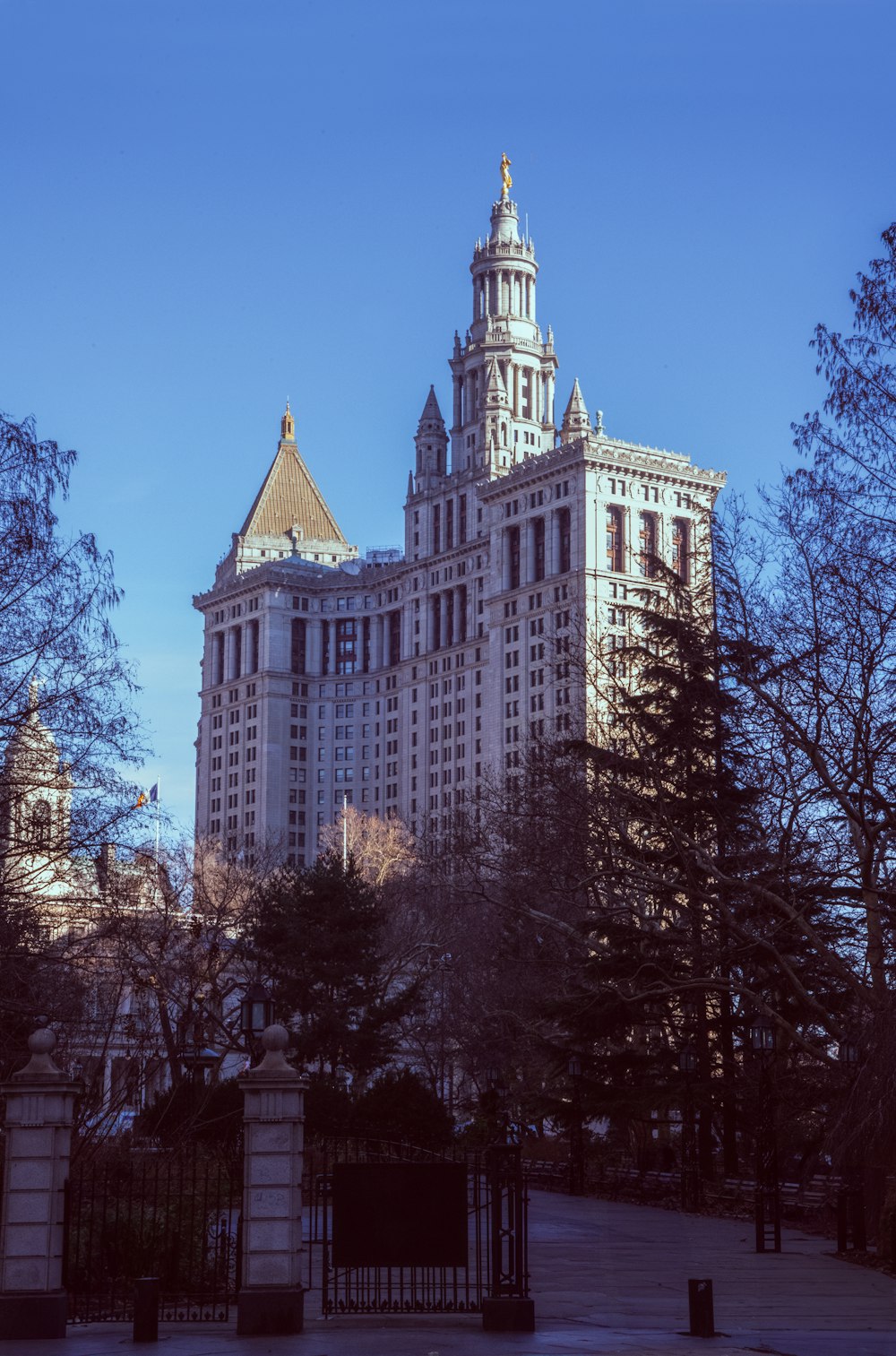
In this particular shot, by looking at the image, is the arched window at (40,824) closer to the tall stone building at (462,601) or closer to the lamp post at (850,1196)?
the lamp post at (850,1196)

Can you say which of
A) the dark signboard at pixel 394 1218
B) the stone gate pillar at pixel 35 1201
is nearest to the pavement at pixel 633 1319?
the stone gate pillar at pixel 35 1201

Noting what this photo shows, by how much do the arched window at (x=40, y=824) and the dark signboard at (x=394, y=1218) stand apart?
9.68 meters

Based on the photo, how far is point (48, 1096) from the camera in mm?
20359

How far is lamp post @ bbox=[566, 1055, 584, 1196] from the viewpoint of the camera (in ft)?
151

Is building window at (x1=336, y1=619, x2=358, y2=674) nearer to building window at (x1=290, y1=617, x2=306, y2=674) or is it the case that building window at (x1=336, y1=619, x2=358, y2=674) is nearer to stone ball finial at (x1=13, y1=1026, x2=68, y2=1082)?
building window at (x1=290, y1=617, x2=306, y2=674)

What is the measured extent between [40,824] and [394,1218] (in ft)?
34.2

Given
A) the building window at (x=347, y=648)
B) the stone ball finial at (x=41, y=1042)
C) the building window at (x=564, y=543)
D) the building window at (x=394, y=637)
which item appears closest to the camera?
the stone ball finial at (x=41, y=1042)

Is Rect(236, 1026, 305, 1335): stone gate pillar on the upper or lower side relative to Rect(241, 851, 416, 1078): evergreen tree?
lower

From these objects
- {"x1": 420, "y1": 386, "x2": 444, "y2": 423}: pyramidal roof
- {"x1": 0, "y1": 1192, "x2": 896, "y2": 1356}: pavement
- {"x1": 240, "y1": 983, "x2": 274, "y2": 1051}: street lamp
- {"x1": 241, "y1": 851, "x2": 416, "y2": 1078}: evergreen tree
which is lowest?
{"x1": 0, "y1": 1192, "x2": 896, "y2": 1356}: pavement

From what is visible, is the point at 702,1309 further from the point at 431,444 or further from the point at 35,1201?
the point at 431,444

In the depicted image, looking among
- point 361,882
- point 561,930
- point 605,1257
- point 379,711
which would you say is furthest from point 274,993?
point 379,711

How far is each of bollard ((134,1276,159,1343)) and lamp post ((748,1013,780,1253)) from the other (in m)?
14.6

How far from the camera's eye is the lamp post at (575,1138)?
151ft

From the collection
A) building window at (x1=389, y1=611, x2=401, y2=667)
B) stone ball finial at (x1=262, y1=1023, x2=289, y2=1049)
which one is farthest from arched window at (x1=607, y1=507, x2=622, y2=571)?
stone ball finial at (x1=262, y1=1023, x2=289, y2=1049)
